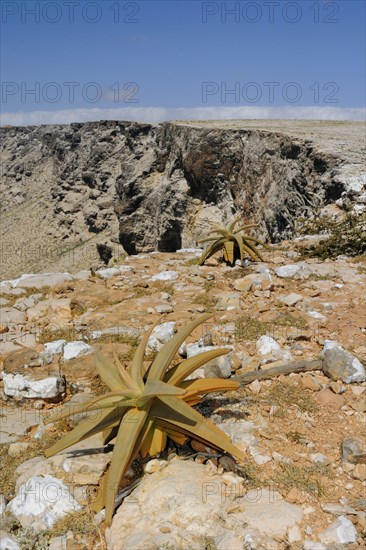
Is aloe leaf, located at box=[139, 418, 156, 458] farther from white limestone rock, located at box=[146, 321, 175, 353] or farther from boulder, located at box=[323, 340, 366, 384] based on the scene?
white limestone rock, located at box=[146, 321, 175, 353]

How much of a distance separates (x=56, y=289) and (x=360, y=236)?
6.37 meters

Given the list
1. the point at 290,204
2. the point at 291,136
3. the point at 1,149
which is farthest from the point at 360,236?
the point at 1,149

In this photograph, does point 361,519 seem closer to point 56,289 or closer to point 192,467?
point 192,467

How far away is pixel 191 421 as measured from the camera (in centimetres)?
295

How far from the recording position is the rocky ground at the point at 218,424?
2.57 meters

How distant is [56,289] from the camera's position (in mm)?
7949

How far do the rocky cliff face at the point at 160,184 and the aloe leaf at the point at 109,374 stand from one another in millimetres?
11160

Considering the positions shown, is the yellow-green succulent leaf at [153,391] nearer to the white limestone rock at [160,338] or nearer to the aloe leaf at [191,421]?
the aloe leaf at [191,421]

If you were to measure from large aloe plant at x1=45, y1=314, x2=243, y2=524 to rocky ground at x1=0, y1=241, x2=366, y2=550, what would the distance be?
168mm

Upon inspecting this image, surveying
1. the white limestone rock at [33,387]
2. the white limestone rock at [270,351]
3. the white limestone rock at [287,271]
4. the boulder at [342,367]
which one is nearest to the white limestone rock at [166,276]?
the white limestone rock at [287,271]

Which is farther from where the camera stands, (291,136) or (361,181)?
(291,136)

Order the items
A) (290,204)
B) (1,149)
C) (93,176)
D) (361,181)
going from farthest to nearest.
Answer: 1. (1,149)
2. (93,176)
3. (290,204)
4. (361,181)

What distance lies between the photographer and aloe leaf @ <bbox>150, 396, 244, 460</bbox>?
282cm

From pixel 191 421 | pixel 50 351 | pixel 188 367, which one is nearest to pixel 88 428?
pixel 191 421
